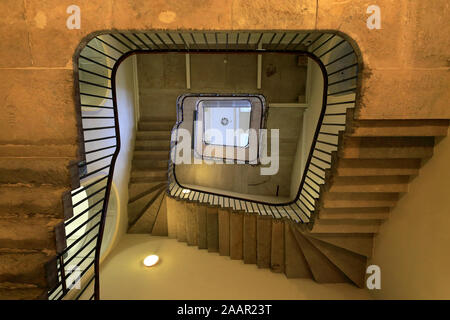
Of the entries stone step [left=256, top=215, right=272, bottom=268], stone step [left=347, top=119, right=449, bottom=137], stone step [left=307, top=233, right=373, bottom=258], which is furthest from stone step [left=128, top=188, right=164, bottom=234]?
stone step [left=347, top=119, right=449, bottom=137]

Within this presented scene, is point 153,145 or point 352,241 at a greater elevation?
point 153,145

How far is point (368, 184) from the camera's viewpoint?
8.02 feet

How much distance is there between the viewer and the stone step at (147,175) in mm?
4672

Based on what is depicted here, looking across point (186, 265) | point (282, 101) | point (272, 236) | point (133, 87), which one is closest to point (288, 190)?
point (282, 101)

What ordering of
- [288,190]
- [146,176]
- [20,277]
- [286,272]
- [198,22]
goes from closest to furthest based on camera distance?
[20,277] → [198,22] → [286,272] → [146,176] → [288,190]

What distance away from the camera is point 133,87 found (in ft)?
17.2

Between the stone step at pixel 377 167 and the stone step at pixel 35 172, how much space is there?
7.73 feet

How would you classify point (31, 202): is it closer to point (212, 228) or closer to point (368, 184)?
point (212, 228)

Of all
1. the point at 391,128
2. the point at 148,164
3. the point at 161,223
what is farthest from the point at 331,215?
the point at 148,164

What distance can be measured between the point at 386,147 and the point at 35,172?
2902 millimetres

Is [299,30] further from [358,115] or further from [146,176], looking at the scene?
[146,176]

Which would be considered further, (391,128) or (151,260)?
(151,260)

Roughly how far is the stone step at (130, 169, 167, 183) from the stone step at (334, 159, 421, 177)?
11.0 feet

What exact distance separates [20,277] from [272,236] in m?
2.88
